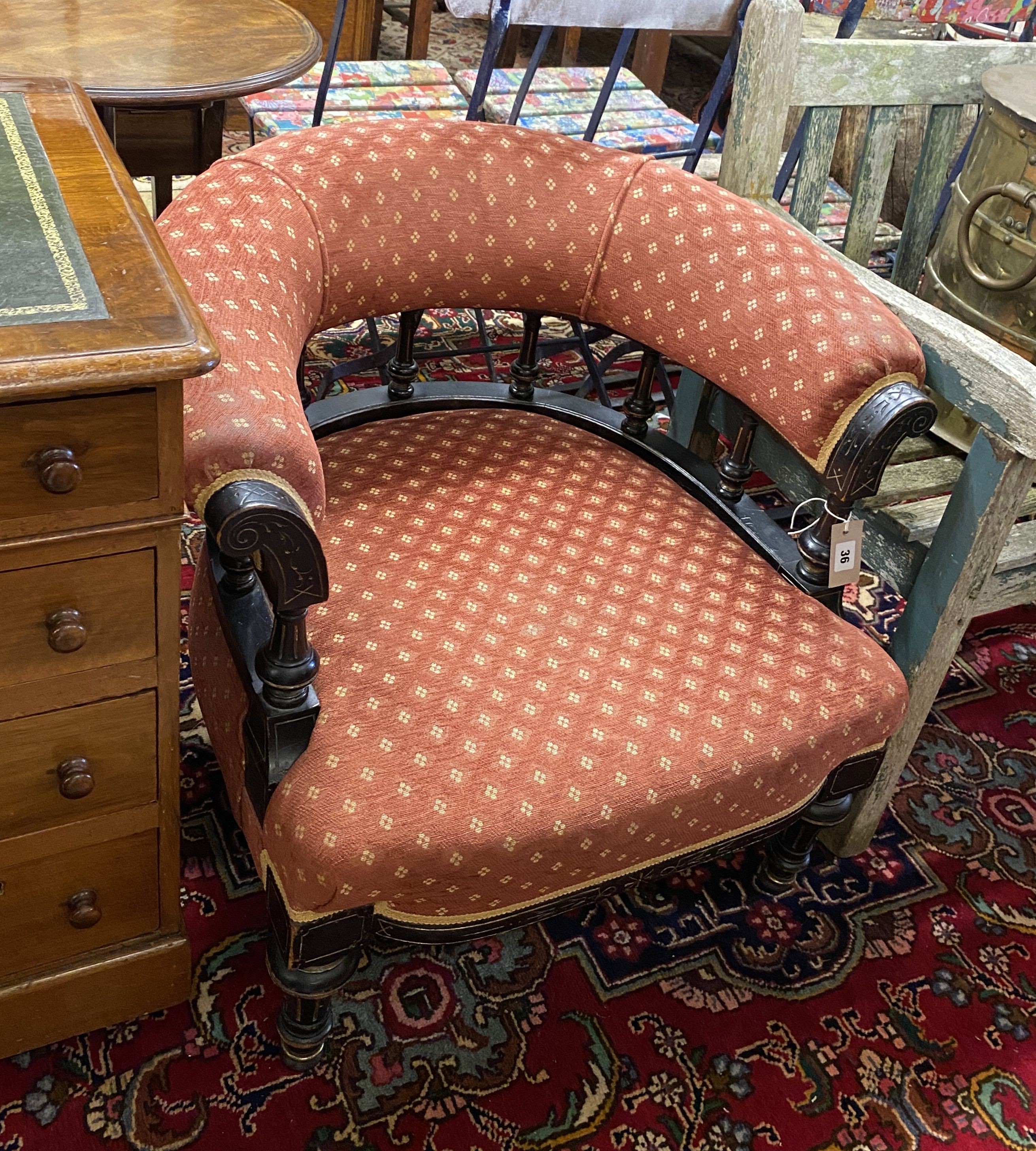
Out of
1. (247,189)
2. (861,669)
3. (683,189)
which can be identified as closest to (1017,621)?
Result: (861,669)

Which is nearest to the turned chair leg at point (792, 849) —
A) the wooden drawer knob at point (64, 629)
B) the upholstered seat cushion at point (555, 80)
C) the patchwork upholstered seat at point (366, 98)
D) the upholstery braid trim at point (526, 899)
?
the upholstery braid trim at point (526, 899)

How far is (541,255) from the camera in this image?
1689mm

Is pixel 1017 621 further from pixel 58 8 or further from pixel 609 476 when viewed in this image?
pixel 58 8

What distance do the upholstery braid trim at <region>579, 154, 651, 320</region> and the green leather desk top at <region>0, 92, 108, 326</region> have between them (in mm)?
792

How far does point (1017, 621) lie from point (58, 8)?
2.54 meters

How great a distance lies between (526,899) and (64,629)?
0.63 meters

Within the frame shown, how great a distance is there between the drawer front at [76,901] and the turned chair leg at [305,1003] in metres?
0.19

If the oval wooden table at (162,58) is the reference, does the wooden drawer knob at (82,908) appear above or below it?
below

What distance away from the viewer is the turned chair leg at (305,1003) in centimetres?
136

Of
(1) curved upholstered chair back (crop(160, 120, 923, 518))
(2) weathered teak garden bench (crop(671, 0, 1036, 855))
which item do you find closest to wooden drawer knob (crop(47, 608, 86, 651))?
(1) curved upholstered chair back (crop(160, 120, 923, 518))

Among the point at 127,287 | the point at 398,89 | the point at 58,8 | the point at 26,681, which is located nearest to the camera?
the point at 127,287

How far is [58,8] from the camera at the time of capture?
2348 millimetres

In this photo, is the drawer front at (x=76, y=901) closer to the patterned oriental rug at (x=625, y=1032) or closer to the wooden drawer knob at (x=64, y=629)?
the patterned oriental rug at (x=625, y=1032)

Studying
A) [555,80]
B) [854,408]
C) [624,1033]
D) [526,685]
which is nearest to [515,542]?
[526,685]
